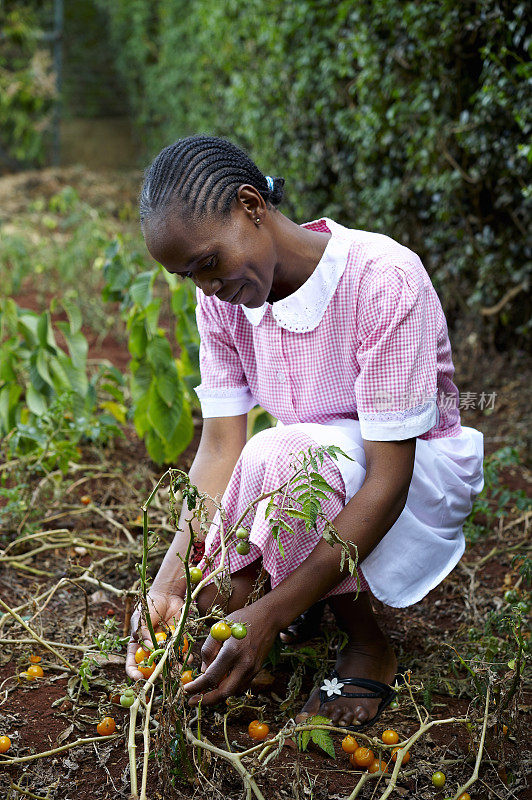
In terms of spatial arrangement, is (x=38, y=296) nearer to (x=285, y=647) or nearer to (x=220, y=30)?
(x=220, y=30)

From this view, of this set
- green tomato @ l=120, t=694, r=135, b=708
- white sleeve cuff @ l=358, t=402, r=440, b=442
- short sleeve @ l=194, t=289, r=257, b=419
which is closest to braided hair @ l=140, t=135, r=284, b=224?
short sleeve @ l=194, t=289, r=257, b=419

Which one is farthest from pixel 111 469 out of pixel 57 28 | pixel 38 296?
pixel 57 28

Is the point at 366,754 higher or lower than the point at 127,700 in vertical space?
lower

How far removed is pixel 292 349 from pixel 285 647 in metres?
0.65

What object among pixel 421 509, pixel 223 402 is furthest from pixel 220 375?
pixel 421 509

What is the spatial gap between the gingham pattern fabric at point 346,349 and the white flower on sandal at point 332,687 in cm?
49

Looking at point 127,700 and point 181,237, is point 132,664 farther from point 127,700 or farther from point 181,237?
point 181,237

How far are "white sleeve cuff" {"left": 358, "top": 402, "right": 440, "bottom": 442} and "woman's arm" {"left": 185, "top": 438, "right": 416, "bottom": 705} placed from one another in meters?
0.02

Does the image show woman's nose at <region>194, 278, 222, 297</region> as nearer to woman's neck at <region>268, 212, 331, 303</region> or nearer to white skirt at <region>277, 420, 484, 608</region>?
woman's neck at <region>268, 212, 331, 303</region>

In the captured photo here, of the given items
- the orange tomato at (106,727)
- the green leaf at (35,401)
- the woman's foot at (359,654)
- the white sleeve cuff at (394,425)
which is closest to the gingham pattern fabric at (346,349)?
the white sleeve cuff at (394,425)

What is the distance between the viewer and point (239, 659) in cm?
136

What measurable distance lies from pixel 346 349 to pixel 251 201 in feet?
1.18

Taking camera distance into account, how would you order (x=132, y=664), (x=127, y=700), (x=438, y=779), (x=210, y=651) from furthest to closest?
(x=132, y=664), (x=210, y=651), (x=438, y=779), (x=127, y=700)

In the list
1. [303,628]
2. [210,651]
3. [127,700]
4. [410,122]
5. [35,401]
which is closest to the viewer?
[127,700]
